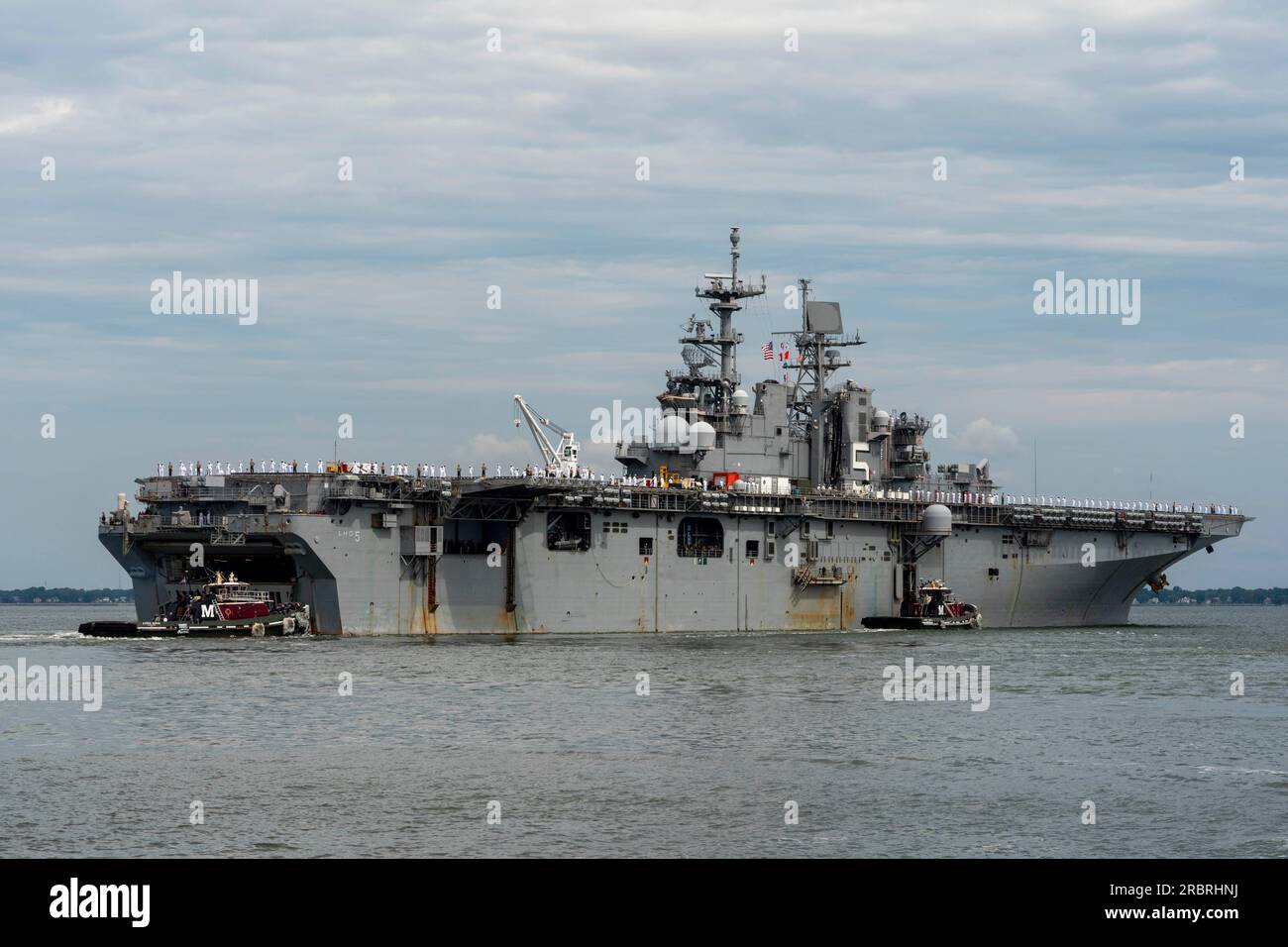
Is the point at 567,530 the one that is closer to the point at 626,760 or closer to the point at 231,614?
the point at 231,614

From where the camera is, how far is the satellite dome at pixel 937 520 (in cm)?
6256

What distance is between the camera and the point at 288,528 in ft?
163

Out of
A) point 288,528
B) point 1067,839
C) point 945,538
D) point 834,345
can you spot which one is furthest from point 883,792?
point 834,345

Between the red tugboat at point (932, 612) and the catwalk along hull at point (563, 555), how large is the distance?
2.27 ft

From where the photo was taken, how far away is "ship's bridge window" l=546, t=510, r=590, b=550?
54812 mm

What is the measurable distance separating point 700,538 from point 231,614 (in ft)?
58.3

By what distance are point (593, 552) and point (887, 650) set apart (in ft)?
37.3

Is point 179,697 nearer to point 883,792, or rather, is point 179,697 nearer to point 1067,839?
point 883,792

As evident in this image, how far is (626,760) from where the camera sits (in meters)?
27.1

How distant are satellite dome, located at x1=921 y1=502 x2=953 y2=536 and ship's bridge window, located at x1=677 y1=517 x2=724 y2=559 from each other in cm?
935
